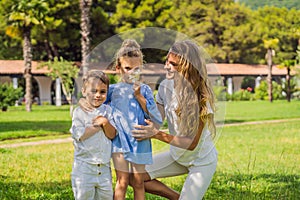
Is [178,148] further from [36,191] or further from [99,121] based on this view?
[36,191]

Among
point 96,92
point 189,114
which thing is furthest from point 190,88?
point 96,92

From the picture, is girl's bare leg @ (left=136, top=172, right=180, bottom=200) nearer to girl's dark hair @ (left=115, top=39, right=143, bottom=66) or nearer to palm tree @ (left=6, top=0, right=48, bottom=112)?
girl's dark hair @ (left=115, top=39, right=143, bottom=66)

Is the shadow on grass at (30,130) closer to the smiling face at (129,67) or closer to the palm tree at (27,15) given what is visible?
the palm tree at (27,15)

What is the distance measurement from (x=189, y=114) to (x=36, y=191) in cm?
320

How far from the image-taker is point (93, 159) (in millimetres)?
3959

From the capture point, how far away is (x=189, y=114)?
4.19m

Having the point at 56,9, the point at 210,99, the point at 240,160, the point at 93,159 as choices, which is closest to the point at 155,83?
the point at 210,99

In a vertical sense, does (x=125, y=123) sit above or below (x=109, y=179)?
above

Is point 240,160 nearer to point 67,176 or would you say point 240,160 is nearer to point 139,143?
point 67,176

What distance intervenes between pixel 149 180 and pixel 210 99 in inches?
34.7

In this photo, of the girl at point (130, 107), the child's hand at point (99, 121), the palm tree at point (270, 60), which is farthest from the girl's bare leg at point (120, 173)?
the palm tree at point (270, 60)

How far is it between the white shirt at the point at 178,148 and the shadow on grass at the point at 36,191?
7.18 feet

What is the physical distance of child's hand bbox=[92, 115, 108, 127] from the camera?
3.85 m

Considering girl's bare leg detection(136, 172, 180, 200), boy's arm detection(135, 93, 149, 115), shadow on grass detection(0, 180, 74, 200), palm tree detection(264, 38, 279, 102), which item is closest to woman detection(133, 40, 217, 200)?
girl's bare leg detection(136, 172, 180, 200)
